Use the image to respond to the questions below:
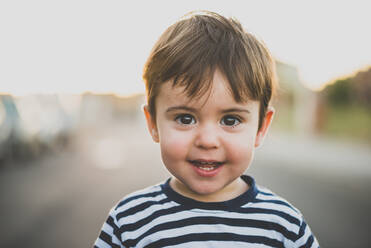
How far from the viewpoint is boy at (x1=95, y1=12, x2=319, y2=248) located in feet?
4.80

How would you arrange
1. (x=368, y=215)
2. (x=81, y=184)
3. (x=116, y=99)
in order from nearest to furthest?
(x=368, y=215) → (x=81, y=184) → (x=116, y=99)

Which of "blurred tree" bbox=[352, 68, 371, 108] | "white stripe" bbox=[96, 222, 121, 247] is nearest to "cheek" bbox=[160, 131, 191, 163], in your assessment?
"white stripe" bbox=[96, 222, 121, 247]

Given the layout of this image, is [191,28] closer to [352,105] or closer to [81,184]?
[81,184]

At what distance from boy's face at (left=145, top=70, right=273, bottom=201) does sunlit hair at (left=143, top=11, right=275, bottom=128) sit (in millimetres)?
40

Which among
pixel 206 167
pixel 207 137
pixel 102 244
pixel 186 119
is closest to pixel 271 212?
pixel 206 167

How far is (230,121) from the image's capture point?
1511 millimetres

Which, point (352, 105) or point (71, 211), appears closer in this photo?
point (71, 211)

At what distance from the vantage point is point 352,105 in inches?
740

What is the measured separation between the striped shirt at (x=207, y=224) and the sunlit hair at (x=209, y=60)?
445 mm

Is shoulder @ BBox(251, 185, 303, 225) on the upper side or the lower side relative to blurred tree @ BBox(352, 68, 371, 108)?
upper

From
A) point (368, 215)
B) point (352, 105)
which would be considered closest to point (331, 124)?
point (352, 105)

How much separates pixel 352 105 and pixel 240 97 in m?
19.7

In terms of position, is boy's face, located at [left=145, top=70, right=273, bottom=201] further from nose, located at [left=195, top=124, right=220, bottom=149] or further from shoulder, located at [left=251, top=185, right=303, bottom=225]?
shoulder, located at [left=251, top=185, right=303, bottom=225]

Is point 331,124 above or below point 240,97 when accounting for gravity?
below
